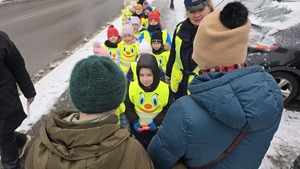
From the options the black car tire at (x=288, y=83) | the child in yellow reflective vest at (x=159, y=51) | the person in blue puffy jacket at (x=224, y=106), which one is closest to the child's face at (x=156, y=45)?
the child in yellow reflective vest at (x=159, y=51)

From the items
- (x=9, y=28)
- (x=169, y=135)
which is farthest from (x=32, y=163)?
(x=9, y=28)

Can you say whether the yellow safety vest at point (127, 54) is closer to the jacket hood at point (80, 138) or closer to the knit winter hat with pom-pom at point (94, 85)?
the knit winter hat with pom-pom at point (94, 85)

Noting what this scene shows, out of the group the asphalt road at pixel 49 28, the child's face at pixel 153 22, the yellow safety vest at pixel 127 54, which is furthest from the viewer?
the asphalt road at pixel 49 28

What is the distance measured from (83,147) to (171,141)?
0.51 metres

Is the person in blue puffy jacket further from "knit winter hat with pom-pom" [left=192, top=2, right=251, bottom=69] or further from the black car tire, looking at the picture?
the black car tire

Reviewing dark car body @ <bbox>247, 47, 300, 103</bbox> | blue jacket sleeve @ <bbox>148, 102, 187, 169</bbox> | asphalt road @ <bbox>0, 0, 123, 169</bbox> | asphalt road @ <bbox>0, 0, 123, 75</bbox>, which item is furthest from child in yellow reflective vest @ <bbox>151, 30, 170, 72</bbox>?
asphalt road @ <bbox>0, 0, 123, 75</bbox>

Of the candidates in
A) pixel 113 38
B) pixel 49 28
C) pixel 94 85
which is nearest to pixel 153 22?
pixel 113 38

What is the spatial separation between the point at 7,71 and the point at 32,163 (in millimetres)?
1650

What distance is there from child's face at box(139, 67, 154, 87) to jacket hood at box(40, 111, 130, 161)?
1679 mm

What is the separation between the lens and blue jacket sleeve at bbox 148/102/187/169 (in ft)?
4.40

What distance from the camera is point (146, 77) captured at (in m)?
2.89

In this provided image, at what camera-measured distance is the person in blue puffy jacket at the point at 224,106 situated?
4.03ft

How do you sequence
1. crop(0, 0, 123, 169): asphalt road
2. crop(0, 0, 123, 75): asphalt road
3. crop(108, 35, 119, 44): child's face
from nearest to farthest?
crop(108, 35, 119, 44): child's face
crop(0, 0, 123, 169): asphalt road
crop(0, 0, 123, 75): asphalt road

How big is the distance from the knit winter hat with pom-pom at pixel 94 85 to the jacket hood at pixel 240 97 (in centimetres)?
45
